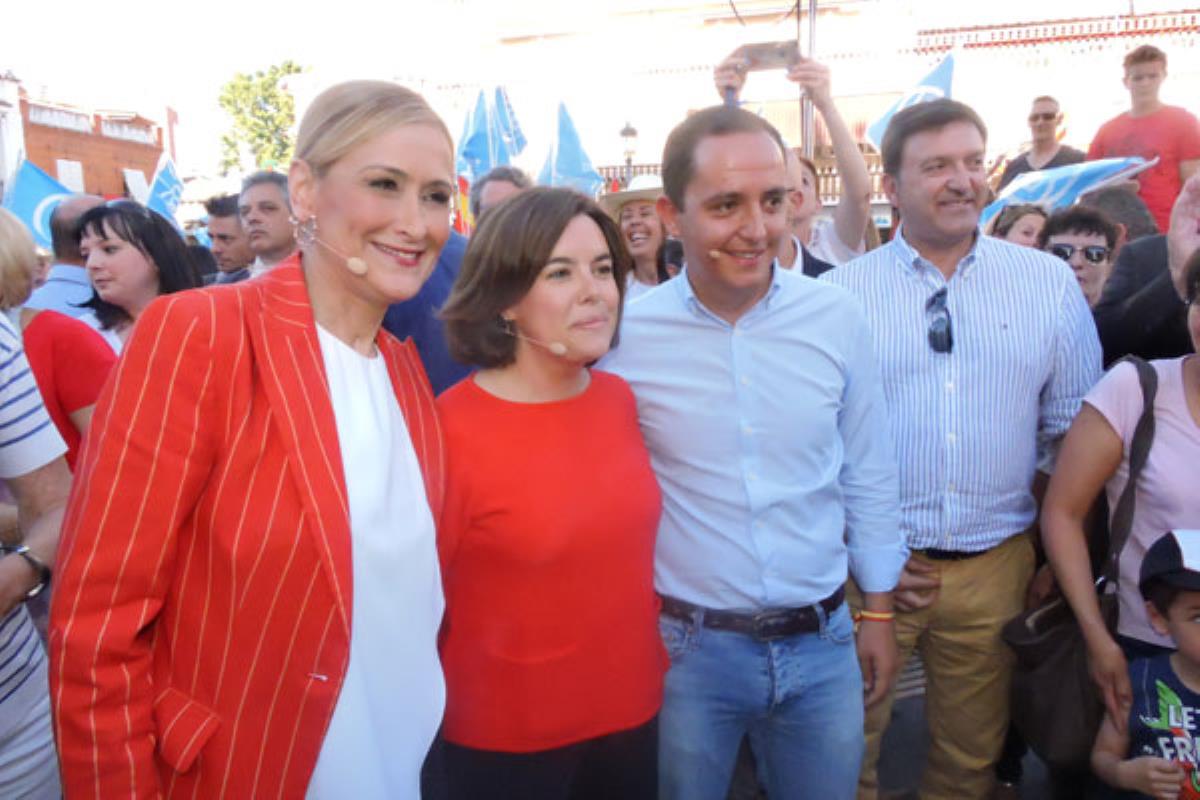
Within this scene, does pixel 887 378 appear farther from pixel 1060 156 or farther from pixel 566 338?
pixel 1060 156

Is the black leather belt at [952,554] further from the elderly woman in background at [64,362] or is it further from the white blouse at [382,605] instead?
the elderly woman in background at [64,362]

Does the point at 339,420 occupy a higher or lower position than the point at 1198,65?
lower

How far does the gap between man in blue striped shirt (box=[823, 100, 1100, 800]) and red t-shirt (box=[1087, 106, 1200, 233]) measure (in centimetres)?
492

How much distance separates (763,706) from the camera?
233 centimetres

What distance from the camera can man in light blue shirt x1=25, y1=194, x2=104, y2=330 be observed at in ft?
14.6

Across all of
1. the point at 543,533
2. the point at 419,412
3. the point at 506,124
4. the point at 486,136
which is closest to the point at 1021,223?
the point at 543,533

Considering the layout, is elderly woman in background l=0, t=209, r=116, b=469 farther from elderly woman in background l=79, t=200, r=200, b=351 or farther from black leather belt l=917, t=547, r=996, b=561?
black leather belt l=917, t=547, r=996, b=561

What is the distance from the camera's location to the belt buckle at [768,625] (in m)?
2.29

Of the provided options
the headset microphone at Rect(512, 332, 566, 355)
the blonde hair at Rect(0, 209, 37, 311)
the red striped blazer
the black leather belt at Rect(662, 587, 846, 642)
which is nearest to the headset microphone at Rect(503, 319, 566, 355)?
the headset microphone at Rect(512, 332, 566, 355)

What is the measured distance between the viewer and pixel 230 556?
1.51 meters

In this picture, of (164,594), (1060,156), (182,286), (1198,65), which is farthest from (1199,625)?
(1198,65)

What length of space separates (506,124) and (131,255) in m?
8.59

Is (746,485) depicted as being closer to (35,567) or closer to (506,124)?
(35,567)

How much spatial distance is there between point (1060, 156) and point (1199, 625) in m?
6.00
